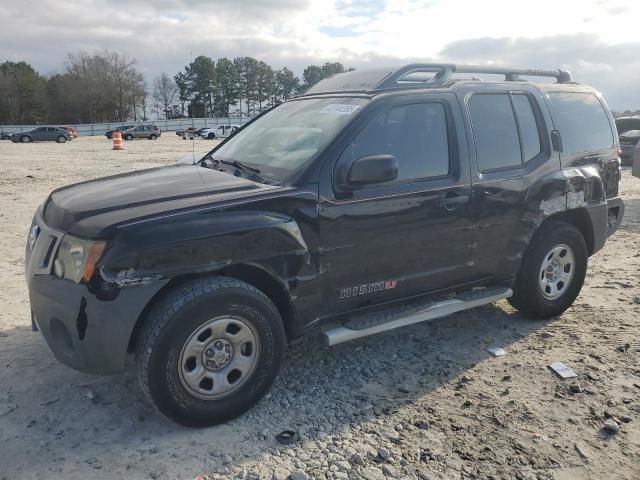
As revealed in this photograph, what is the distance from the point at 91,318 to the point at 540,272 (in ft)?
11.8

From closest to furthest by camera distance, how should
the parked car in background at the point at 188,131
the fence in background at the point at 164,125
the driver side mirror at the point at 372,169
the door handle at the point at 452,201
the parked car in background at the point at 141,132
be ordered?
the driver side mirror at the point at 372,169 < the door handle at the point at 452,201 < the parked car in background at the point at 188,131 < the parked car in background at the point at 141,132 < the fence in background at the point at 164,125

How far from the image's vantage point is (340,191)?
3.47 metres

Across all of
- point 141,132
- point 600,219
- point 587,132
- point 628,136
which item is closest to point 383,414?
point 600,219

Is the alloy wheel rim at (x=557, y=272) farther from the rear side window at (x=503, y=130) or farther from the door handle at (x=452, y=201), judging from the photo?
the door handle at (x=452, y=201)

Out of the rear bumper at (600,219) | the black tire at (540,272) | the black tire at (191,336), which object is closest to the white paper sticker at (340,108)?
the black tire at (191,336)

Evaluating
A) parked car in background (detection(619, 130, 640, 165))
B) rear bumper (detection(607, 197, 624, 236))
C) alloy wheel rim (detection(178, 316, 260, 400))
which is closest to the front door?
alloy wheel rim (detection(178, 316, 260, 400))

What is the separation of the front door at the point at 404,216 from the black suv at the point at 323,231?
0.01 metres

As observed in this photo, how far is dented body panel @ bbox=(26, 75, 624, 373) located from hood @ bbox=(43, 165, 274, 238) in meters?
0.01

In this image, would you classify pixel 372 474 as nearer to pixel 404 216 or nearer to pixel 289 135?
pixel 404 216

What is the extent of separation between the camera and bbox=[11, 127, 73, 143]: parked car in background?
4134 centimetres

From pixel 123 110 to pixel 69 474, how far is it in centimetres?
8954

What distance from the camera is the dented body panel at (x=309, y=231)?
2.92m

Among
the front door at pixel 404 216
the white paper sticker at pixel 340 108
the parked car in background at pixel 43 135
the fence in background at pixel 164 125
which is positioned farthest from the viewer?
the fence in background at pixel 164 125

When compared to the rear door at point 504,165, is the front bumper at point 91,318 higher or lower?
lower
